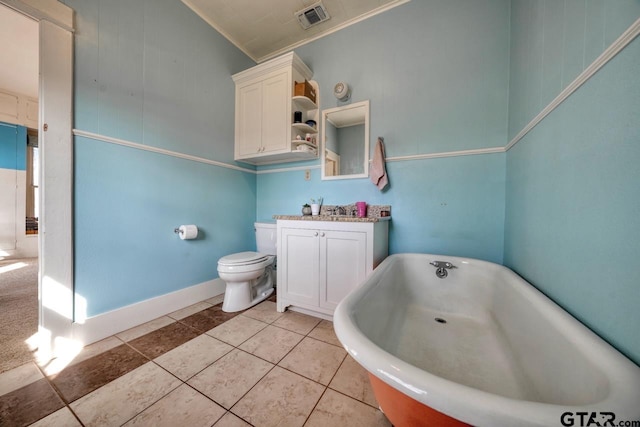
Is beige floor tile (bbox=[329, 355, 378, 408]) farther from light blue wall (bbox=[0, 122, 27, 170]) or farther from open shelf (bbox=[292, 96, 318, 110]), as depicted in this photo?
light blue wall (bbox=[0, 122, 27, 170])

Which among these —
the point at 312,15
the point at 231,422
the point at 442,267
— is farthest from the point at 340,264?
the point at 312,15

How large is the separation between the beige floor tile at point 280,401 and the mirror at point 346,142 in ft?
5.47

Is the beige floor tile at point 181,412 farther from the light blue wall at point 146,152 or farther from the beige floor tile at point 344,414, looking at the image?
the light blue wall at point 146,152

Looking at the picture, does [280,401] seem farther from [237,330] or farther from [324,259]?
[324,259]

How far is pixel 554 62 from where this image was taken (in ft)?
3.15

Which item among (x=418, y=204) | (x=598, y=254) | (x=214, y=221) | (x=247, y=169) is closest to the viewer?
(x=598, y=254)

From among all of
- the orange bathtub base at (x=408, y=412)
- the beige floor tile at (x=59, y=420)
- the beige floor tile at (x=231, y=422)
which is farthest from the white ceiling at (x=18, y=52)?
the orange bathtub base at (x=408, y=412)

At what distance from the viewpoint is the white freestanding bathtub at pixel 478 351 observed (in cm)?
38

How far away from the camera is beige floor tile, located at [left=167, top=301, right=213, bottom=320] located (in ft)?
A: 5.62

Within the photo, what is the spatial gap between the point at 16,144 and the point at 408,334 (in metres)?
6.06

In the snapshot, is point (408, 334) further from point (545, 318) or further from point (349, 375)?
point (545, 318)

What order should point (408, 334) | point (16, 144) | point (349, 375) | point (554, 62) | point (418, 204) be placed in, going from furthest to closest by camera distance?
point (16, 144) < point (418, 204) < point (408, 334) < point (349, 375) < point (554, 62)

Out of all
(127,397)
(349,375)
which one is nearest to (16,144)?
(127,397)

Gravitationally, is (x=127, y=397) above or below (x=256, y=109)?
below
